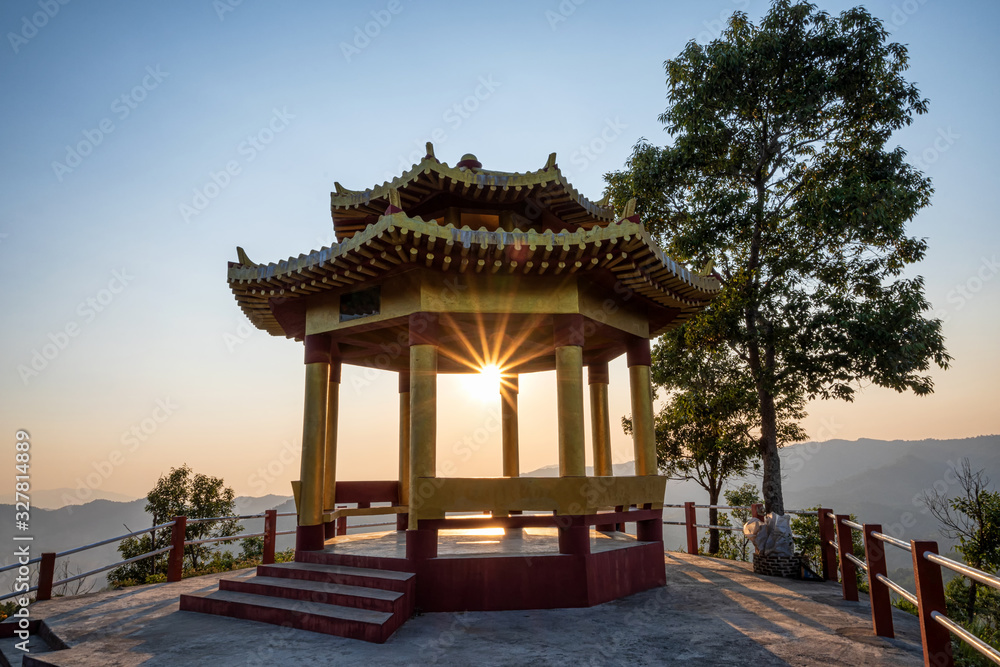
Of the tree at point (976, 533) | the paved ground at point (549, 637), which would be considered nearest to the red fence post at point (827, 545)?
the paved ground at point (549, 637)

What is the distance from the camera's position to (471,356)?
13906mm

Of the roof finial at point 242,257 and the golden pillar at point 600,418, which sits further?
the golden pillar at point 600,418

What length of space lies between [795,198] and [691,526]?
1018cm

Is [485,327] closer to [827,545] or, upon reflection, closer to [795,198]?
[827,545]

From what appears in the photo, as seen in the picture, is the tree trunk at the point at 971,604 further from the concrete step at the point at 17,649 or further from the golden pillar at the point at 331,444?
the concrete step at the point at 17,649

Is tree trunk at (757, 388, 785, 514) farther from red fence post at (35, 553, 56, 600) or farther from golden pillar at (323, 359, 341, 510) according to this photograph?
red fence post at (35, 553, 56, 600)

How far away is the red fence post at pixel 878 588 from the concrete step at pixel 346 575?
5691 mm

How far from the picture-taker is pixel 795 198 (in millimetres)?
17125


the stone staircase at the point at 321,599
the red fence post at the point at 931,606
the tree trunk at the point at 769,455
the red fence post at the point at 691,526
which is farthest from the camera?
the tree trunk at the point at 769,455

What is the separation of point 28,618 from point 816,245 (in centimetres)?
1859

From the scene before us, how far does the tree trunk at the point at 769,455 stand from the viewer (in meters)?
15.5

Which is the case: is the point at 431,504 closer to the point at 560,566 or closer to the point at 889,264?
the point at 560,566

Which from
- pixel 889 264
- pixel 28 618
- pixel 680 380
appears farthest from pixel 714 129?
pixel 28 618

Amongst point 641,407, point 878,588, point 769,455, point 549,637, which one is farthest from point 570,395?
point 769,455
